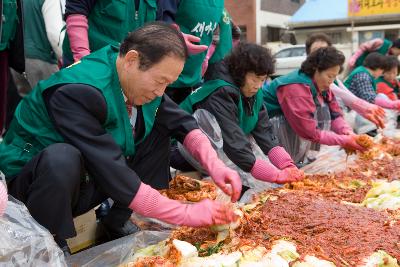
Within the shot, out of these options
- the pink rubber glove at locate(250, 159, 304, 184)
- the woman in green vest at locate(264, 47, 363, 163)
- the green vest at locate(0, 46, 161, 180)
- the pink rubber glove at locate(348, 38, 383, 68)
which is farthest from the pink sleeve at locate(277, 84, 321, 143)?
the pink rubber glove at locate(348, 38, 383, 68)

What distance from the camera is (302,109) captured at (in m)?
4.02

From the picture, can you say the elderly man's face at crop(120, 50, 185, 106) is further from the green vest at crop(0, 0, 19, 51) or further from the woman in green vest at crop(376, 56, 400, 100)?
the woman in green vest at crop(376, 56, 400, 100)

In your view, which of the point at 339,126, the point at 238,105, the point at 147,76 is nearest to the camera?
the point at 147,76

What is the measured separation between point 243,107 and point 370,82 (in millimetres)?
3361

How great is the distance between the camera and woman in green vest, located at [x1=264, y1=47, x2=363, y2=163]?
4.00 metres

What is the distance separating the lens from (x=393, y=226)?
7.01ft

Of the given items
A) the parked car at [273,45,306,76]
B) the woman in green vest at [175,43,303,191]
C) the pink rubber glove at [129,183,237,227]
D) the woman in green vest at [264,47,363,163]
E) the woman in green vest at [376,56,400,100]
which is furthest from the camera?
the parked car at [273,45,306,76]

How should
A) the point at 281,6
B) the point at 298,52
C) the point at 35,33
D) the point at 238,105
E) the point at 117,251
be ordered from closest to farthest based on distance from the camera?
the point at 117,251 < the point at 238,105 < the point at 35,33 < the point at 298,52 < the point at 281,6

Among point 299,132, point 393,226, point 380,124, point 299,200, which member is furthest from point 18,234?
point 380,124

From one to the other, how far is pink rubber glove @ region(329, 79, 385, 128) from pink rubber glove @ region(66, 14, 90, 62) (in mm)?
2713

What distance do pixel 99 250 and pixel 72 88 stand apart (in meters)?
0.77

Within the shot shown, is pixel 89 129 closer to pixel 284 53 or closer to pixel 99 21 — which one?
pixel 99 21

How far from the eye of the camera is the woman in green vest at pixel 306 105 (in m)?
4.00

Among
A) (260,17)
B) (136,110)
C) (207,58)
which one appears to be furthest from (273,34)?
(136,110)
